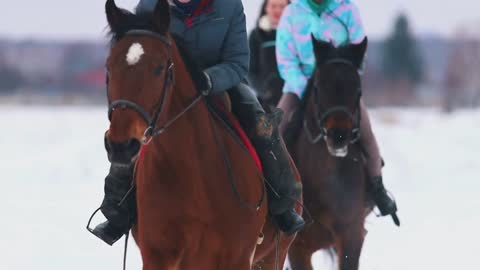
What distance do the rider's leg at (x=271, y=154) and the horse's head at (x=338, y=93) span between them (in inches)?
50.8

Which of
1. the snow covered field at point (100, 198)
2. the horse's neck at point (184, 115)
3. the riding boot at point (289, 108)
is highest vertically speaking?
the horse's neck at point (184, 115)

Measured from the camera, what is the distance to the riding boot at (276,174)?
19.9 feet

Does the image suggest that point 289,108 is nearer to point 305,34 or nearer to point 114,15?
point 305,34

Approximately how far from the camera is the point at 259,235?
589cm

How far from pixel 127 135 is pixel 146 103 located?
23cm

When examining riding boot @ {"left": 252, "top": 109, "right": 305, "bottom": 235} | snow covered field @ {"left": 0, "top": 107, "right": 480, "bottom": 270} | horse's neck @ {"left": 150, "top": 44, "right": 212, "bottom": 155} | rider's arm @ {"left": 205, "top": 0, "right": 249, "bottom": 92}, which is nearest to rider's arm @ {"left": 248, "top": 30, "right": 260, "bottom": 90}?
snow covered field @ {"left": 0, "top": 107, "right": 480, "bottom": 270}

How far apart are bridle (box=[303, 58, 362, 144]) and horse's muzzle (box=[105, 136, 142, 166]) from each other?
3.37 metres

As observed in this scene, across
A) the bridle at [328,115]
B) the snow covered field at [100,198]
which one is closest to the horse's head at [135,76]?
the bridle at [328,115]

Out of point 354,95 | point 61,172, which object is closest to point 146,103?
point 354,95

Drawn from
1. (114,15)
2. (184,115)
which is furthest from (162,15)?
(184,115)

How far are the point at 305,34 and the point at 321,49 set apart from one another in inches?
25.6

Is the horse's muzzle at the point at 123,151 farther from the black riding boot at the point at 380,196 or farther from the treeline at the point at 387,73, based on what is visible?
the treeline at the point at 387,73

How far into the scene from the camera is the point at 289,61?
866 centimetres

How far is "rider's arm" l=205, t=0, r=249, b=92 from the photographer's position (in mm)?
5689
